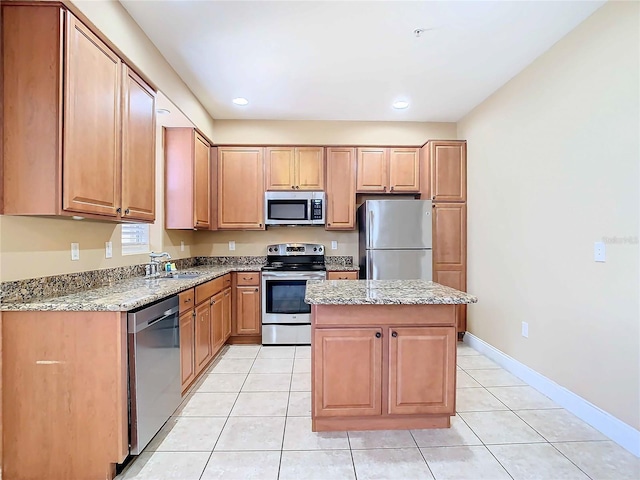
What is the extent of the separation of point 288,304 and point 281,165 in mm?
1699

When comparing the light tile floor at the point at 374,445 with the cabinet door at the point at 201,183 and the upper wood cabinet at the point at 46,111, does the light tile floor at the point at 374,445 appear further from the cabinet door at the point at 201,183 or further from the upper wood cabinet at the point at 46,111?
the cabinet door at the point at 201,183

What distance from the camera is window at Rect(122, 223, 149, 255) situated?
8.86 feet

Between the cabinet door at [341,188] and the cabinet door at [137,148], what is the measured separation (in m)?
2.15

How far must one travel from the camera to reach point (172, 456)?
72.6 inches

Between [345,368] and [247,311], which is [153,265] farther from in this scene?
[345,368]

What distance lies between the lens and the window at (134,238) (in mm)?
2701

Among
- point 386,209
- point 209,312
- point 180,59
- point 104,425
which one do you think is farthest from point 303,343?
point 180,59

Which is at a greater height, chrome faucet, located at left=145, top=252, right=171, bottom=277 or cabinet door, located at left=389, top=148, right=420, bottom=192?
cabinet door, located at left=389, top=148, right=420, bottom=192

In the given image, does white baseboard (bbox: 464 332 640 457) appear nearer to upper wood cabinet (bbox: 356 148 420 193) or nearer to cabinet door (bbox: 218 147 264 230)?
upper wood cabinet (bbox: 356 148 420 193)

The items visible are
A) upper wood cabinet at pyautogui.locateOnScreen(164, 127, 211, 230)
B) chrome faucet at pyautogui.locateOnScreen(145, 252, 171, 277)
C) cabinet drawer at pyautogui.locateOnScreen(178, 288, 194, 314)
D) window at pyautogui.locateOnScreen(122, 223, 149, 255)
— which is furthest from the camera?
upper wood cabinet at pyautogui.locateOnScreen(164, 127, 211, 230)

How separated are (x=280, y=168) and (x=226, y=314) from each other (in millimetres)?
1849

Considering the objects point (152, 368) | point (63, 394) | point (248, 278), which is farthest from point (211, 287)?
point (63, 394)

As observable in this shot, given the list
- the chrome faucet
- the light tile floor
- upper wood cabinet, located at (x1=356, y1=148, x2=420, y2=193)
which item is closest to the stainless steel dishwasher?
the light tile floor

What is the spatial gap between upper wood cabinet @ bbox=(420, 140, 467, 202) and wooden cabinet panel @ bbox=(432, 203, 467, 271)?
12 cm
